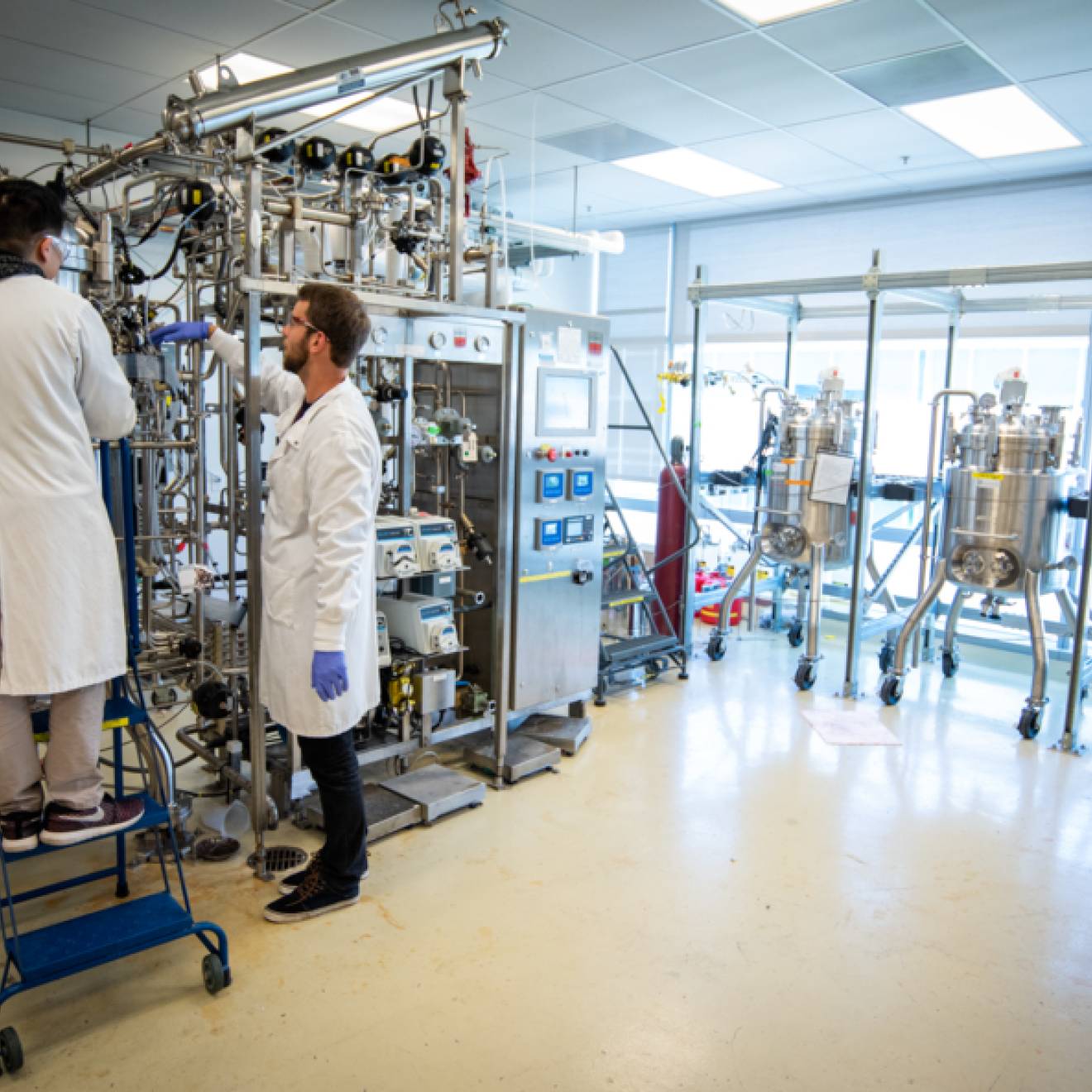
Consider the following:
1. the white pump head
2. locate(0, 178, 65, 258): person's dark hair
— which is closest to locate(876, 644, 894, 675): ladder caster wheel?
the white pump head

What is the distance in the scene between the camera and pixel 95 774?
223 cm

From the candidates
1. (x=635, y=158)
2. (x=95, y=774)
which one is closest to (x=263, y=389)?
(x=95, y=774)

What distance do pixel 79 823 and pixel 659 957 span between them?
155cm

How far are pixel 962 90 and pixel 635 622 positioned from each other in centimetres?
336

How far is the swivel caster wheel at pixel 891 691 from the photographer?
4.76 metres

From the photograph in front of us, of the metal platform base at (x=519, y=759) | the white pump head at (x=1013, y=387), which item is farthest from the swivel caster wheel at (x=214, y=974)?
the white pump head at (x=1013, y=387)

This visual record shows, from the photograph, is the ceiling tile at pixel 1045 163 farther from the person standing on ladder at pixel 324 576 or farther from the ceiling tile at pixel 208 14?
the person standing on ladder at pixel 324 576

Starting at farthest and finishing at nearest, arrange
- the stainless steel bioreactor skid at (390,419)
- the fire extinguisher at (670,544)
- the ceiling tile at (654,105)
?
1. the fire extinguisher at (670,544)
2. the ceiling tile at (654,105)
3. the stainless steel bioreactor skid at (390,419)

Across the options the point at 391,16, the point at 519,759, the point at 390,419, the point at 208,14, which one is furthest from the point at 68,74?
the point at 519,759

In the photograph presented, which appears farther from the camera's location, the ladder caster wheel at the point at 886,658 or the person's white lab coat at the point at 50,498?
the ladder caster wheel at the point at 886,658

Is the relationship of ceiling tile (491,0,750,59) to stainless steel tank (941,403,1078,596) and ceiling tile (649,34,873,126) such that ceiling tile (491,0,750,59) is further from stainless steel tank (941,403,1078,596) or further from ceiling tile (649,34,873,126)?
stainless steel tank (941,403,1078,596)

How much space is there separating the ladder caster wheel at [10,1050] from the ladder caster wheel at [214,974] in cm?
43

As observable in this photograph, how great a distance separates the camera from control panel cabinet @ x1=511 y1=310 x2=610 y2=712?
3.75 meters

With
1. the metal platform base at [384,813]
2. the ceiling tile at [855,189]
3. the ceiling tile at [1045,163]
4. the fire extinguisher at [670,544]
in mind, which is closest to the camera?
the metal platform base at [384,813]
